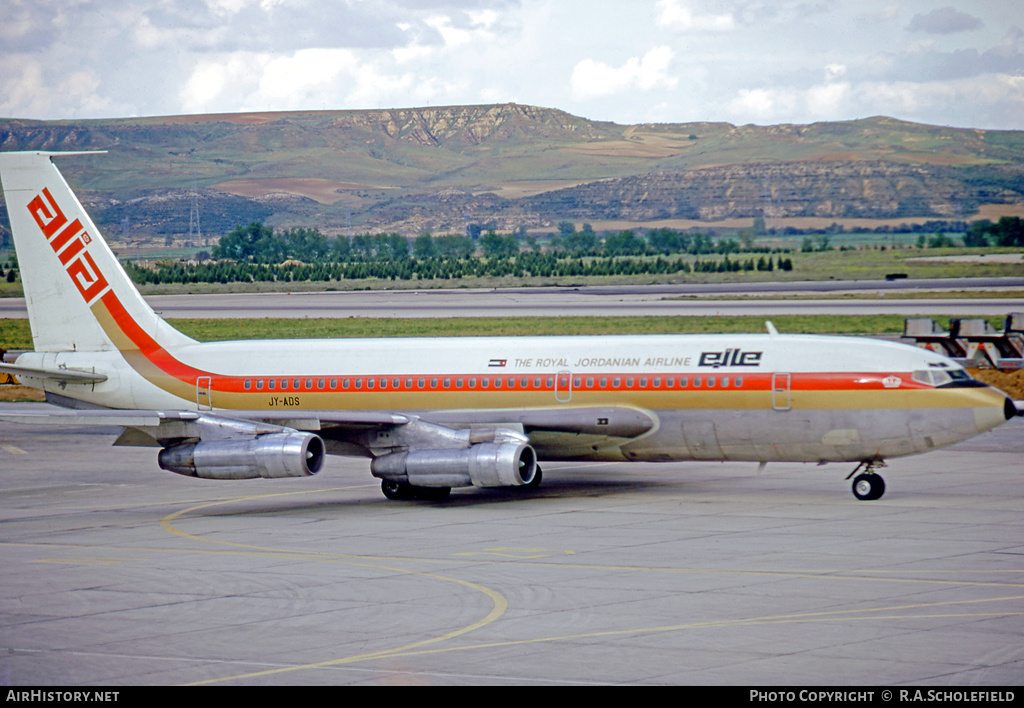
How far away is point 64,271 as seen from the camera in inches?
1532

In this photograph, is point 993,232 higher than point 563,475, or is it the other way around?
point 993,232

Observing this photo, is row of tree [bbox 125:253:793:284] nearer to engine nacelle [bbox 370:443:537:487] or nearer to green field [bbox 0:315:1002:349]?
green field [bbox 0:315:1002:349]

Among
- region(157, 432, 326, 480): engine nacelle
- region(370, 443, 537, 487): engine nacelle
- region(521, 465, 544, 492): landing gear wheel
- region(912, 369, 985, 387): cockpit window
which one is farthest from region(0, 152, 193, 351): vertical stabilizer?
region(912, 369, 985, 387): cockpit window

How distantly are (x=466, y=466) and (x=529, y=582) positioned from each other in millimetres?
9549

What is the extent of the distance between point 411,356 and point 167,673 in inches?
801

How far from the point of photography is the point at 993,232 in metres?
180

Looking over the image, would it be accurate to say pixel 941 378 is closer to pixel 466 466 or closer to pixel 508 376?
pixel 508 376

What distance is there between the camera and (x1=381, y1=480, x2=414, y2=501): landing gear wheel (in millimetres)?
35469

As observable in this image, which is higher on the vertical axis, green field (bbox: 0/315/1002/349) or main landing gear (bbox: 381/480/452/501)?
green field (bbox: 0/315/1002/349)

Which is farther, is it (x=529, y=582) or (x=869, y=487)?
(x=869, y=487)

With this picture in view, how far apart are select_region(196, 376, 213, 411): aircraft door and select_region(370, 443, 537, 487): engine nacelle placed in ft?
22.1

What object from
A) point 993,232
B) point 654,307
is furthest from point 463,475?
point 993,232

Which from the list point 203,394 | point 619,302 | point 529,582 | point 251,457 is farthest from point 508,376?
point 619,302
